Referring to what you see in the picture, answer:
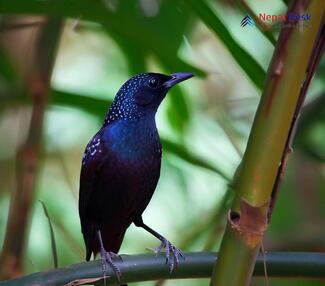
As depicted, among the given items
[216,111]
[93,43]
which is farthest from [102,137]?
[93,43]

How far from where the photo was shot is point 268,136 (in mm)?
1096

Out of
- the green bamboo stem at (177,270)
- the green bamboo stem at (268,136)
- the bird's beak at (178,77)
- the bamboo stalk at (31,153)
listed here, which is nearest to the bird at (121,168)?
the bird's beak at (178,77)

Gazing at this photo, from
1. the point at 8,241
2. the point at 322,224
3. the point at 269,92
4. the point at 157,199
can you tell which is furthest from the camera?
the point at 157,199

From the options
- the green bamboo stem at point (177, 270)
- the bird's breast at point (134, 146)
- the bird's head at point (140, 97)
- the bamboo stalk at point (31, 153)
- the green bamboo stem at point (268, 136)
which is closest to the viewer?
the green bamboo stem at point (268, 136)

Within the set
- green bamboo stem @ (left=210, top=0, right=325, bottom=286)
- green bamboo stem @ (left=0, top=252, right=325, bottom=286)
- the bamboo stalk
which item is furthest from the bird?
green bamboo stem @ (left=210, top=0, right=325, bottom=286)

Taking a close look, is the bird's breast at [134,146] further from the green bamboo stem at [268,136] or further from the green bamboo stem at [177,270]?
the green bamboo stem at [268,136]

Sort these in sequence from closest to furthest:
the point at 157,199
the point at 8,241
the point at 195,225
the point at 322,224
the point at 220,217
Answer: the point at 8,241 < the point at 220,217 < the point at 322,224 < the point at 195,225 < the point at 157,199

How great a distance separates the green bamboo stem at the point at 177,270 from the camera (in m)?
1.25

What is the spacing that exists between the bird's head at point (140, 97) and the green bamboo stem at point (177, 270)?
1210 mm

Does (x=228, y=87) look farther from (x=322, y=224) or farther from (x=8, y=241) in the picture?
(x=8, y=241)

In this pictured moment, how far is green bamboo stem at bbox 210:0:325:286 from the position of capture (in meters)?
1.10

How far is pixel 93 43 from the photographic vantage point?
416 centimetres

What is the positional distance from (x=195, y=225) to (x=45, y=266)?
2.38 feet

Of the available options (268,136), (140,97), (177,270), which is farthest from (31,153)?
(268,136)
